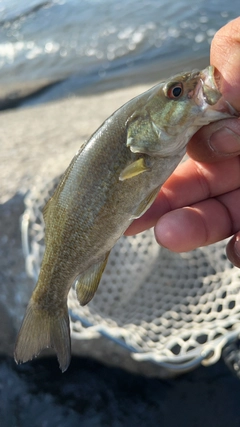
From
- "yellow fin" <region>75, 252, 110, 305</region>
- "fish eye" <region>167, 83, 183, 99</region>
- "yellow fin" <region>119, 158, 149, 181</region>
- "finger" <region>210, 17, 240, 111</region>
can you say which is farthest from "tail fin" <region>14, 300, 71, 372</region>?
"finger" <region>210, 17, 240, 111</region>

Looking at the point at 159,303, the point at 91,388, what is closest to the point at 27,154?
the point at 159,303

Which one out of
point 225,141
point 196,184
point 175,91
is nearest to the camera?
point 175,91

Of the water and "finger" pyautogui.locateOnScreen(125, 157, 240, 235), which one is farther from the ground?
"finger" pyautogui.locateOnScreen(125, 157, 240, 235)

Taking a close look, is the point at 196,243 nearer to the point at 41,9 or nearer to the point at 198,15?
the point at 198,15

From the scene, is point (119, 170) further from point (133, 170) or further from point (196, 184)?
point (196, 184)

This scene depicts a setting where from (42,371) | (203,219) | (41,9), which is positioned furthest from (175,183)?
(41,9)

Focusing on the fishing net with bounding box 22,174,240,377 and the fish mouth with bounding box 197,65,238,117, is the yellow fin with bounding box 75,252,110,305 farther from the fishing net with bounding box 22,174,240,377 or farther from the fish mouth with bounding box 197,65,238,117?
the fish mouth with bounding box 197,65,238,117

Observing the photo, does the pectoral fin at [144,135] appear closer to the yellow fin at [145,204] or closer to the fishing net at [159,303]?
the yellow fin at [145,204]
